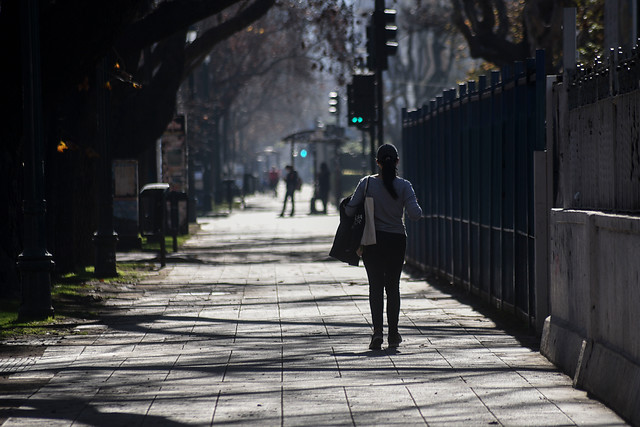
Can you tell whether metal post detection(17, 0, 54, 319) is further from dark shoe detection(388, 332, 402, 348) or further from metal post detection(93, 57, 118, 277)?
metal post detection(93, 57, 118, 277)

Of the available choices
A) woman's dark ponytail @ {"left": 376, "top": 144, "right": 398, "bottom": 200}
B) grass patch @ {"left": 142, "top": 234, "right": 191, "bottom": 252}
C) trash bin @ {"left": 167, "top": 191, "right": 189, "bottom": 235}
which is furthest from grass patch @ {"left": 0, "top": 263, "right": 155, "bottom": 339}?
trash bin @ {"left": 167, "top": 191, "right": 189, "bottom": 235}

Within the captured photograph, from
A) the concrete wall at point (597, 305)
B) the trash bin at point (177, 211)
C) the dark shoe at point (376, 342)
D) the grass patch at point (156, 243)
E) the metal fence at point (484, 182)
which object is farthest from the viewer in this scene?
the trash bin at point (177, 211)

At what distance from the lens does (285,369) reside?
935cm

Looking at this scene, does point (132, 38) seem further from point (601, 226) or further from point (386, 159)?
point (601, 226)

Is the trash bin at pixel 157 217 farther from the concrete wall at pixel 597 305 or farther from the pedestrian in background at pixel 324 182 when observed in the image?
the pedestrian in background at pixel 324 182

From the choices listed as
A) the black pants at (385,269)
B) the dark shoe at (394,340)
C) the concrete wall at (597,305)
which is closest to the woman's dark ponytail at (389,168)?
the black pants at (385,269)

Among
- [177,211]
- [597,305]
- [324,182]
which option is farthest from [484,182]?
[324,182]

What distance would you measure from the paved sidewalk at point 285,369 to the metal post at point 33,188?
0.83 meters

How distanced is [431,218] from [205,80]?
25.5 meters

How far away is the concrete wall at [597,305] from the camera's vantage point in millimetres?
7223

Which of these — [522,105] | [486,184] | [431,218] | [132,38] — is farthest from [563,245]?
[132,38]

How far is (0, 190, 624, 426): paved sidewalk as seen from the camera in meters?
7.46

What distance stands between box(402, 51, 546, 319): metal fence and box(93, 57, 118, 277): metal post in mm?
4599

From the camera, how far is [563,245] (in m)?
9.41
